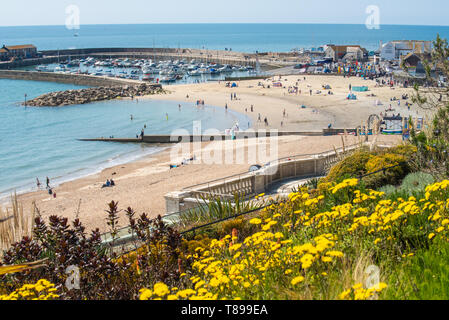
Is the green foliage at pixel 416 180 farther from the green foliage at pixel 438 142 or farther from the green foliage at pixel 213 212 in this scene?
the green foliage at pixel 213 212

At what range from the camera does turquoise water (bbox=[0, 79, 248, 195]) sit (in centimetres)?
3056

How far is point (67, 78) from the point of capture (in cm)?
8325

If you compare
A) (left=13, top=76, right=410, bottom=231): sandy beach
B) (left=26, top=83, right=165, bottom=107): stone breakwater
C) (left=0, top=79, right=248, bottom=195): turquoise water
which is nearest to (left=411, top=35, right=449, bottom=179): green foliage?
(left=13, top=76, right=410, bottom=231): sandy beach

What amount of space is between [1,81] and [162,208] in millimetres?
77472

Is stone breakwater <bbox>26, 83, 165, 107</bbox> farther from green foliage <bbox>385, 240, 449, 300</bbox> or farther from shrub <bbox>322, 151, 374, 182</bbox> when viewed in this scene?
green foliage <bbox>385, 240, 449, 300</bbox>

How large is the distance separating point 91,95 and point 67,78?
81.5 ft

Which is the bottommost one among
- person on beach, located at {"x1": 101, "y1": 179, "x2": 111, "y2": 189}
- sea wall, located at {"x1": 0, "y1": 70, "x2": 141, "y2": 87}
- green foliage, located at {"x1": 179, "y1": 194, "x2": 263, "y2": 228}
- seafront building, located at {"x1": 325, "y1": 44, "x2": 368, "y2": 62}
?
person on beach, located at {"x1": 101, "y1": 179, "x2": 111, "y2": 189}

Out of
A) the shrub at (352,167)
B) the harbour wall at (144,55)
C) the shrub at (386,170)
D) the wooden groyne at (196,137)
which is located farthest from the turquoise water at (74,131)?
the harbour wall at (144,55)

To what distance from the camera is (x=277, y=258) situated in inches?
185

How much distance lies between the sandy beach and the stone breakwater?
15.2 ft

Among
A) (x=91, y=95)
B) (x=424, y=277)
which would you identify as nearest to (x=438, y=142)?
(x=424, y=277)

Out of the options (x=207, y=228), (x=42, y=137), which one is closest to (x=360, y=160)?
(x=207, y=228)

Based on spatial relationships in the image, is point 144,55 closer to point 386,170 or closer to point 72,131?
point 72,131
